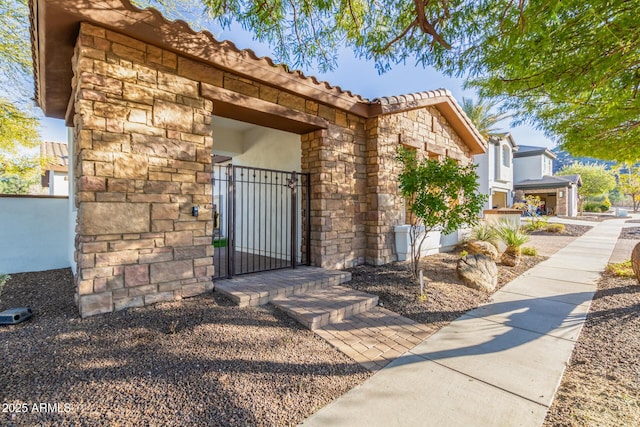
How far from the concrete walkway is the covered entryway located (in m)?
2.98

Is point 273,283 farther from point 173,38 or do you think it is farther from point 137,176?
point 173,38

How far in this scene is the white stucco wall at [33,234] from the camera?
6070 mm

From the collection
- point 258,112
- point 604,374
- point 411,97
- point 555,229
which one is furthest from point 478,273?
point 555,229

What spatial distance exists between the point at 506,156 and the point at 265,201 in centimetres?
2000

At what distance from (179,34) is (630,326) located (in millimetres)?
7005

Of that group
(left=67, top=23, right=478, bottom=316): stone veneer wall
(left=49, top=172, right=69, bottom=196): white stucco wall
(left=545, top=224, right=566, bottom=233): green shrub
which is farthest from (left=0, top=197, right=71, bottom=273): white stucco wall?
(left=545, top=224, right=566, bottom=233): green shrub

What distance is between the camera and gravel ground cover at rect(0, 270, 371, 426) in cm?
201

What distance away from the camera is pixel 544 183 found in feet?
77.8

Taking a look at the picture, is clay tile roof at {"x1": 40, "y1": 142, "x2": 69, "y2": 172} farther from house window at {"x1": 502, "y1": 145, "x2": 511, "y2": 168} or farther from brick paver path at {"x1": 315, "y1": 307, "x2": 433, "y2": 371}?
house window at {"x1": 502, "y1": 145, "x2": 511, "y2": 168}

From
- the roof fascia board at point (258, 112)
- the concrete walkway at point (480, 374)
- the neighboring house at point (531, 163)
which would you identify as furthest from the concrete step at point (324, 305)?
the neighboring house at point (531, 163)

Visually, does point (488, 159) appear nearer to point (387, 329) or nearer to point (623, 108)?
point (623, 108)

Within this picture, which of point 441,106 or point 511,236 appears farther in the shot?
point 441,106

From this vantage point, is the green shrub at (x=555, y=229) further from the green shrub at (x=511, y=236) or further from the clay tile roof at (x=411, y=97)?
the clay tile roof at (x=411, y=97)

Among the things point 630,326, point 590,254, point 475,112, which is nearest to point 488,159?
point 475,112
